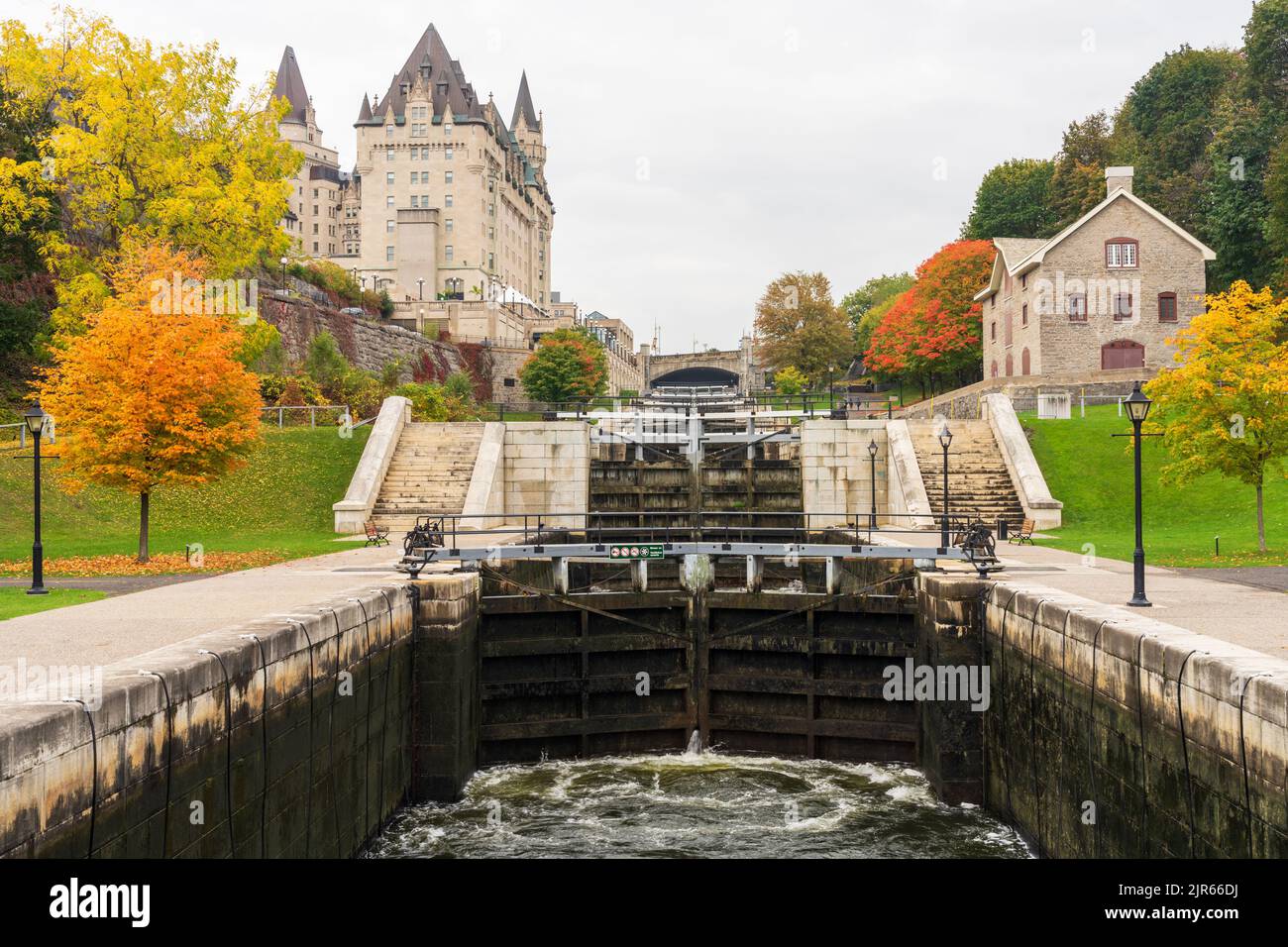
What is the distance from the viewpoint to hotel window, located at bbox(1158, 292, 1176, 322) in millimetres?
49812

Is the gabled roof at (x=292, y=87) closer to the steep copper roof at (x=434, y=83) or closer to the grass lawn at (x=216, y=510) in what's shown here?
the steep copper roof at (x=434, y=83)

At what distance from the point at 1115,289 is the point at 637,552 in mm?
39461

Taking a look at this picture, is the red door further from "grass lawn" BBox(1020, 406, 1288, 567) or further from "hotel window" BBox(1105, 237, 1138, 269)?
"grass lawn" BBox(1020, 406, 1288, 567)

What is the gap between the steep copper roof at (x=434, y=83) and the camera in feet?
373

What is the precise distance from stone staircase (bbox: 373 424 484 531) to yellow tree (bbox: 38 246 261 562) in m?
5.96

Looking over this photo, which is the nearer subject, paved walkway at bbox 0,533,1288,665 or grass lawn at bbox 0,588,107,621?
paved walkway at bbox 0,533,1288,665

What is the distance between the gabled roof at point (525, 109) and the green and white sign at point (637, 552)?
139m

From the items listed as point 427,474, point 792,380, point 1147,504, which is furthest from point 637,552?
point 792,380

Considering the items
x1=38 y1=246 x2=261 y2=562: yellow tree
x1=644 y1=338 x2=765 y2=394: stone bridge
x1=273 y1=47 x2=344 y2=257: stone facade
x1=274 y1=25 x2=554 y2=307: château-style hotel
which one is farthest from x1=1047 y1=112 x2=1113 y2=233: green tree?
x1=273 y1=47 x2=344 y2=257: stone facade

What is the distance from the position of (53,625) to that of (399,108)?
365ft

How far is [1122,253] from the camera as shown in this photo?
164 ft

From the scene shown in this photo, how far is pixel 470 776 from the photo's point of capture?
55.3 ft
